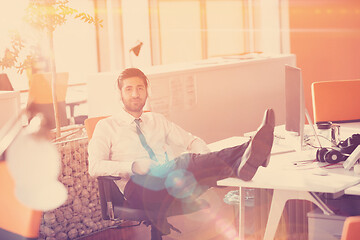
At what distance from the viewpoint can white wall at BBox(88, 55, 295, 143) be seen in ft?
14.2

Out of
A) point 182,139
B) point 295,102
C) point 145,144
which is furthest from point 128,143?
point 295,102

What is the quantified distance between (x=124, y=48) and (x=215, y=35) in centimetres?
262

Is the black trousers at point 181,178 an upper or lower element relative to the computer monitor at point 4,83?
lower

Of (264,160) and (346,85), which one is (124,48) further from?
(264,160)

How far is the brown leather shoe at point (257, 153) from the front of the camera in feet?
8.30

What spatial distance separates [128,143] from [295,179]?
1.19 m

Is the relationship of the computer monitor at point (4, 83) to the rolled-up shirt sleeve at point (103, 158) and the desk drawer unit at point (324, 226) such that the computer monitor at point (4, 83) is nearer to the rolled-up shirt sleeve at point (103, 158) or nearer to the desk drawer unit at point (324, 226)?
the rolled-up shirt sleeve at point (103, 158)

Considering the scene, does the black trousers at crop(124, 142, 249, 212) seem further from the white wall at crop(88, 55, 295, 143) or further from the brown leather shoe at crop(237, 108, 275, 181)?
the white wall at crop(88, 55, 295, 143)

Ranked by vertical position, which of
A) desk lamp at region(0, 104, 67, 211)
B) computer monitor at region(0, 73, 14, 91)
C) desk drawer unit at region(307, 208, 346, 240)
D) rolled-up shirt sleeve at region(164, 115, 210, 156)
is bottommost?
desk drawer unit at region(307, 208, 346, 240)

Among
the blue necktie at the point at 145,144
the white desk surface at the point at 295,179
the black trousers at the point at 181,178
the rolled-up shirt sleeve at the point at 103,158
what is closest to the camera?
the white desk surface at the point at 295,179

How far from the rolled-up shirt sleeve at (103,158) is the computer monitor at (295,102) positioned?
987mm

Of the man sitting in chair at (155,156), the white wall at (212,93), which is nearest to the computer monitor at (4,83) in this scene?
the white wall at (212,93)

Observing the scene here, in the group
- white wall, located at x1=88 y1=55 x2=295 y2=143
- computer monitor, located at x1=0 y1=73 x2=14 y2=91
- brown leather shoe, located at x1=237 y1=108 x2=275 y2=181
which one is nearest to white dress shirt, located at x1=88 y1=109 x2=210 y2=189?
brown leather shoe, located at x1=237 y1=108 x2=275 y2=181

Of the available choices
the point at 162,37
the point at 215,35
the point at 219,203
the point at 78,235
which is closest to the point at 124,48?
the point at 162,37
